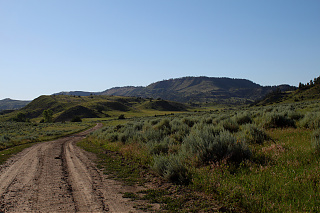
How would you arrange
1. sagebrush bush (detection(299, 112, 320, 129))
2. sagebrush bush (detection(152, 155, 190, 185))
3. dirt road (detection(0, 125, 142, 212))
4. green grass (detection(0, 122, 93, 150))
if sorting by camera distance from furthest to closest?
green grass (detection(0, 122, 93, 150)) < sagebrush bush (detection(299, 112, 320, 129)) < sagebrush bush (detection(152, 155, 190, 185)) < dirt road (detection(0, 125, 142, 212))

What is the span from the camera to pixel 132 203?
5754 millimetres

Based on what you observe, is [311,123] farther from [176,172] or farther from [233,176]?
[176,172]

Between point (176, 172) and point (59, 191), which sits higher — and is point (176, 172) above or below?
above

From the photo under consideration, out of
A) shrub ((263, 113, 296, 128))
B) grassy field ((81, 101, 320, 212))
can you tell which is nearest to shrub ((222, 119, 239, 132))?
shrub ((263, 113, 296, 128))

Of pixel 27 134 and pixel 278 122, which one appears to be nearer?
pixel 278 122

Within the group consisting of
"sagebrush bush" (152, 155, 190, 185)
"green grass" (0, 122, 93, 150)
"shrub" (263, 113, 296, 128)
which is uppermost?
"shrub" (263, 113, 296, 128)

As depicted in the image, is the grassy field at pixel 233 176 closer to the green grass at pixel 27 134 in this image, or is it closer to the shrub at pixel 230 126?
the shrub at pixel 230 126

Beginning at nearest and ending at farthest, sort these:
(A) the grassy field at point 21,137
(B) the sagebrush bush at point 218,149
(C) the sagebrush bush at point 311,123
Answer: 1. (B) the sagebrush bush at point 218,149
2. (C) the sagebrush bush at point 311,123
3. (A) the grassy field at point 21,137

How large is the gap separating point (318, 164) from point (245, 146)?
221cm

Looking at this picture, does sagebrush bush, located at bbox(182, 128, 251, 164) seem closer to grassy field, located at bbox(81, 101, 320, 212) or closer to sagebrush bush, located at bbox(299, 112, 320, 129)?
grassy field, located at bbox(81, 101, 320, 212)

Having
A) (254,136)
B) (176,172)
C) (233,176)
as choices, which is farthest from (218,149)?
(254,136)

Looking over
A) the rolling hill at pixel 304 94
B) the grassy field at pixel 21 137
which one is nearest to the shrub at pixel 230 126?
the grassy field at pixel 21 137

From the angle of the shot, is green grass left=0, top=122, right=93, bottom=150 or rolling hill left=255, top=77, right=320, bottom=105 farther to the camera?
rolling hill left=255, top=77, right=320, bottom=105

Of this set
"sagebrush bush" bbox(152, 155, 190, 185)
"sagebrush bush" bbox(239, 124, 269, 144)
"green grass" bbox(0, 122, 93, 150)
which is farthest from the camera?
"green grass" bbox(0, 122, 93, 150)
